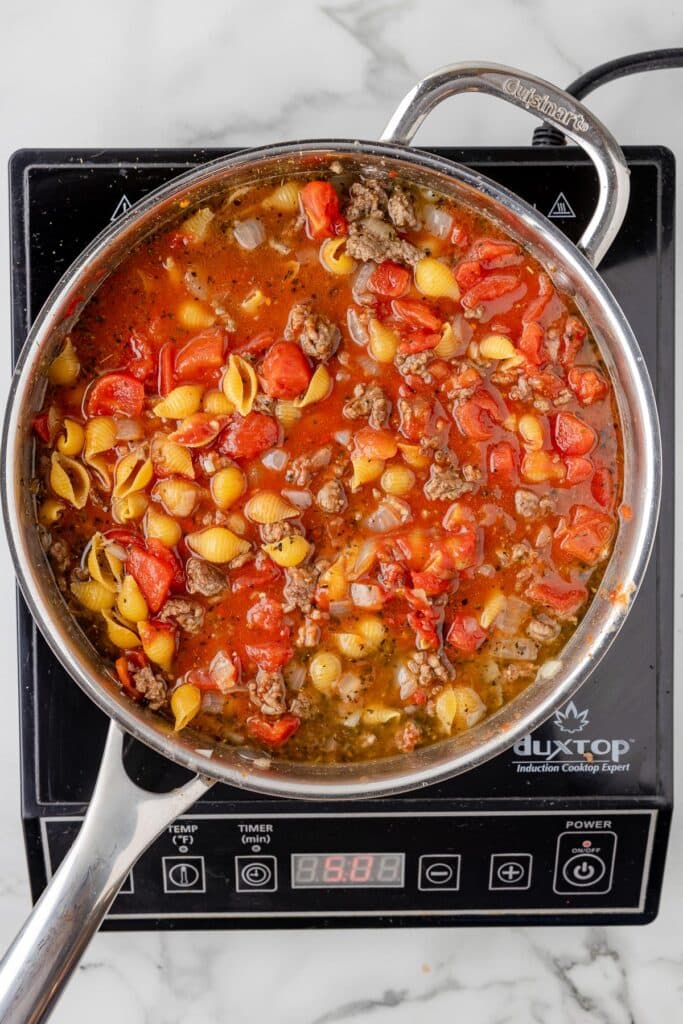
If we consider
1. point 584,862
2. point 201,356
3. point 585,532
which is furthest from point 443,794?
point 201,356

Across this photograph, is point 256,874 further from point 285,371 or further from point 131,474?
point 285,371

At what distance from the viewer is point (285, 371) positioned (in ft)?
4.87

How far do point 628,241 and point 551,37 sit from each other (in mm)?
515

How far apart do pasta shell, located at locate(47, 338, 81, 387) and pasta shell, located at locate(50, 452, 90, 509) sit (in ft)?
0.40

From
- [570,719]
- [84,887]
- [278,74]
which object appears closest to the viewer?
[84,887]

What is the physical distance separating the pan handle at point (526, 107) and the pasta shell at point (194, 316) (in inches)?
15.3

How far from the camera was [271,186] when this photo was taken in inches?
60.4

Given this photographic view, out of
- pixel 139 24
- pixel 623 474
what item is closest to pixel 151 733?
pixel 623 474

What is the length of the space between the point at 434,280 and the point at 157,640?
2.43 feet

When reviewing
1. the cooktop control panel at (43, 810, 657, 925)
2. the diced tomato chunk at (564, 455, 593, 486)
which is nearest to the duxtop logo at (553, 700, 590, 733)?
the cooktop control panel at (43, 810, 657, 925)

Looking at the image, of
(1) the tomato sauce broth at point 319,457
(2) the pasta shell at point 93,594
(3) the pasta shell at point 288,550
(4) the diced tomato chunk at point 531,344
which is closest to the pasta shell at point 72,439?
(1) the tomato sauce broth at point 319,457

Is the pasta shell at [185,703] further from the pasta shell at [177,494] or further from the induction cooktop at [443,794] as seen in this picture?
the pasta shell at [177,494]

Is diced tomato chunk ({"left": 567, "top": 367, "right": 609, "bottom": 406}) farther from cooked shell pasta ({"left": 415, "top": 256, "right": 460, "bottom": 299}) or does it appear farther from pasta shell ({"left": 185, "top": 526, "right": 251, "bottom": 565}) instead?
pasta shell ({"left": 185, "top": 526, "right": 251, "bottom": 565})

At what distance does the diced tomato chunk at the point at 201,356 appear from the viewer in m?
1.51
